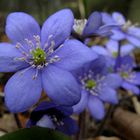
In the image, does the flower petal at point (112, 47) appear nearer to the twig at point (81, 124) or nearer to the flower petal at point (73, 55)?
the twig at point (81, 124)

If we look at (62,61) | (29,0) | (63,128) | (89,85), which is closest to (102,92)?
(89,85)

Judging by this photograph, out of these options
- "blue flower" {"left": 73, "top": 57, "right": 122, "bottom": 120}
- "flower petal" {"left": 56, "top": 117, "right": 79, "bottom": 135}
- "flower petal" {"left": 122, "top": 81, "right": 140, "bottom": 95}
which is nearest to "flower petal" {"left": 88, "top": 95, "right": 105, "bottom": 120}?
"blue flower" {"left": 73, "top": 57, "right": 122, "bottom": 120}

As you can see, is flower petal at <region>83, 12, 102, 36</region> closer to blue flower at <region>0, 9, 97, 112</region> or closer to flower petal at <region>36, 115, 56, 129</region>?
blue flower at <region>0, 9, 97, 112</region>

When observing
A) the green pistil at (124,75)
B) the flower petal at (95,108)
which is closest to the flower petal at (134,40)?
the green pistil at (124,75)

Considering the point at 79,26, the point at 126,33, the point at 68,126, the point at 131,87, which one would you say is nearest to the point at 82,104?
the point at 68,126

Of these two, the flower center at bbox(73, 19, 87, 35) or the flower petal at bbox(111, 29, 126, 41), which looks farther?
the flower petal at bbox(111, 29, 126, 41)

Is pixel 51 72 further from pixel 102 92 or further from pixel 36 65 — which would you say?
pixel 102 92

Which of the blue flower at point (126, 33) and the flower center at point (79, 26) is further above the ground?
the flower center at point (79, 26)
